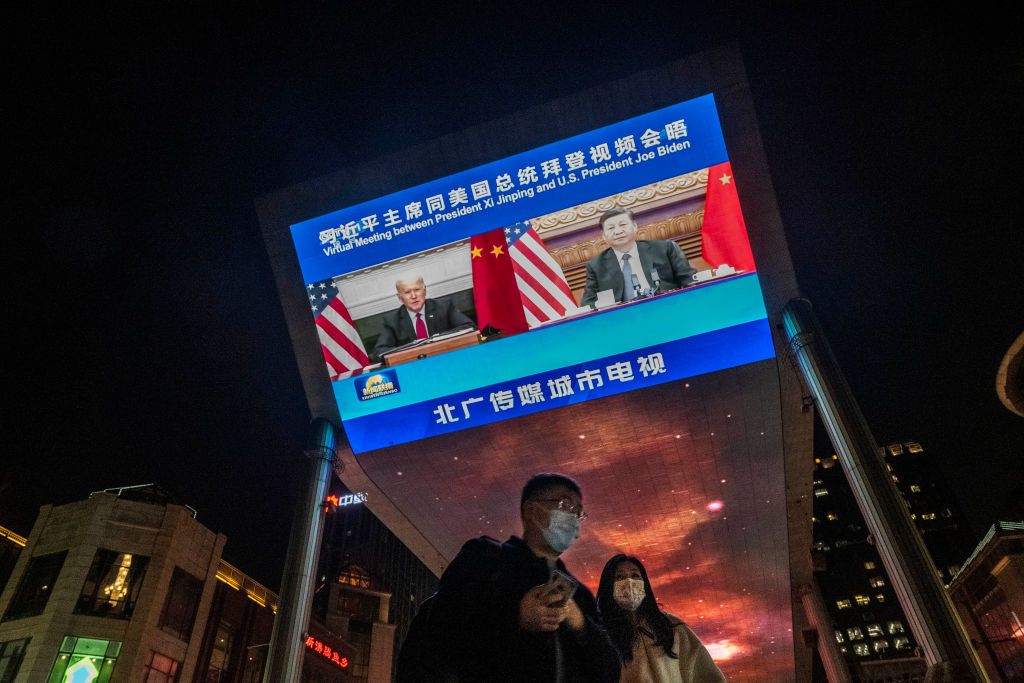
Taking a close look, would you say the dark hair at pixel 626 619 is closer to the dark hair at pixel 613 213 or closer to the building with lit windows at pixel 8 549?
the dark hair at pixel 613 213

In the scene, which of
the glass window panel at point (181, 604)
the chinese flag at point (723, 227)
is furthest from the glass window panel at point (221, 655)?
the chinese flag at point (723, 227)

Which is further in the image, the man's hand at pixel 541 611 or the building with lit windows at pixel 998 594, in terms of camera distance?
the building with lit windows at pixel 998 594

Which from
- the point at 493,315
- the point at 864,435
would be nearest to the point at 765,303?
the point at 864,435

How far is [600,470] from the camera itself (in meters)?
19.8

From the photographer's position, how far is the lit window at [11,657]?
20.2m

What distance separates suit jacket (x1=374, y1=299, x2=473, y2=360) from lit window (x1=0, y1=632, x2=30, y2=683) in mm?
15848

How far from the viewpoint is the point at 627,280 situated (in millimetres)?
15859

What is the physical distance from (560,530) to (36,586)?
27.3 meters

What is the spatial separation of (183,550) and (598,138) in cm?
2218

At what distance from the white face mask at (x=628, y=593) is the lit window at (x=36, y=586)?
25379 mm

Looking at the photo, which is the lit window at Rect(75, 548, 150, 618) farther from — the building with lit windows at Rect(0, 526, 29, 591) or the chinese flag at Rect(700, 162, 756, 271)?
the chinese flag at Rect(700, 162, 756, 271)

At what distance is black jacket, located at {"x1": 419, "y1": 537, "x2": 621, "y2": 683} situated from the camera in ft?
7.18

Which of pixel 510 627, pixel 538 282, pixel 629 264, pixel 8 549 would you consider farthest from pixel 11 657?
pixel 510 627

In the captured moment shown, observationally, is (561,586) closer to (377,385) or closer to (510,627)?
(510,627)
